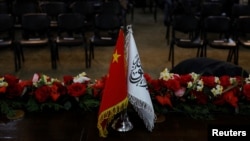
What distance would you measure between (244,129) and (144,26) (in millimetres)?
7903

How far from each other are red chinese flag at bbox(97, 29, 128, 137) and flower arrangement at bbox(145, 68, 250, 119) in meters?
0.43

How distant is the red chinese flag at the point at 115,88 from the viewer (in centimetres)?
236

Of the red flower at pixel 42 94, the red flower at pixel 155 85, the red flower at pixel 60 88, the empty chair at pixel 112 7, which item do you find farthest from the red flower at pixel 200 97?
the empty chair at pixel 112 7

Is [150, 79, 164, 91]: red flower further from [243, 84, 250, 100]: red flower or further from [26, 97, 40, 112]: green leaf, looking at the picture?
[26, 97, 40, 112]: green leaf

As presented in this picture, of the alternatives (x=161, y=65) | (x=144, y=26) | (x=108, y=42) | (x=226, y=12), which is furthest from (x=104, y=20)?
(x=226, y=12)

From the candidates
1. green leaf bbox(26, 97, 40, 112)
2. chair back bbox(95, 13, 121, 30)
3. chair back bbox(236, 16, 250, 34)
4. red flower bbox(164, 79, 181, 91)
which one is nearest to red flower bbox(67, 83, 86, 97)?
green leaf bbox(26, 97, 40, 112)

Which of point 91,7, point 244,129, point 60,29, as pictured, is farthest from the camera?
point 91,7

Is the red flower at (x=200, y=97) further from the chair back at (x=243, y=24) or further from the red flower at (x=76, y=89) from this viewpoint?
the chair back at (x=243, y=24)

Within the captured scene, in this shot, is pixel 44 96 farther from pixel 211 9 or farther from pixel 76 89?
pixel 211 9

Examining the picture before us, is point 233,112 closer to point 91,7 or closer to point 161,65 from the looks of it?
point 161,65

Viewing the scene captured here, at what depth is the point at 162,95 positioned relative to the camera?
2.76 meters

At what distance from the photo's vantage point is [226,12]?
9.66 meters

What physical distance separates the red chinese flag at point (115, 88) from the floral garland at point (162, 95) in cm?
42

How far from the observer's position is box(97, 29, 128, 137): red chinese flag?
2.36 m
